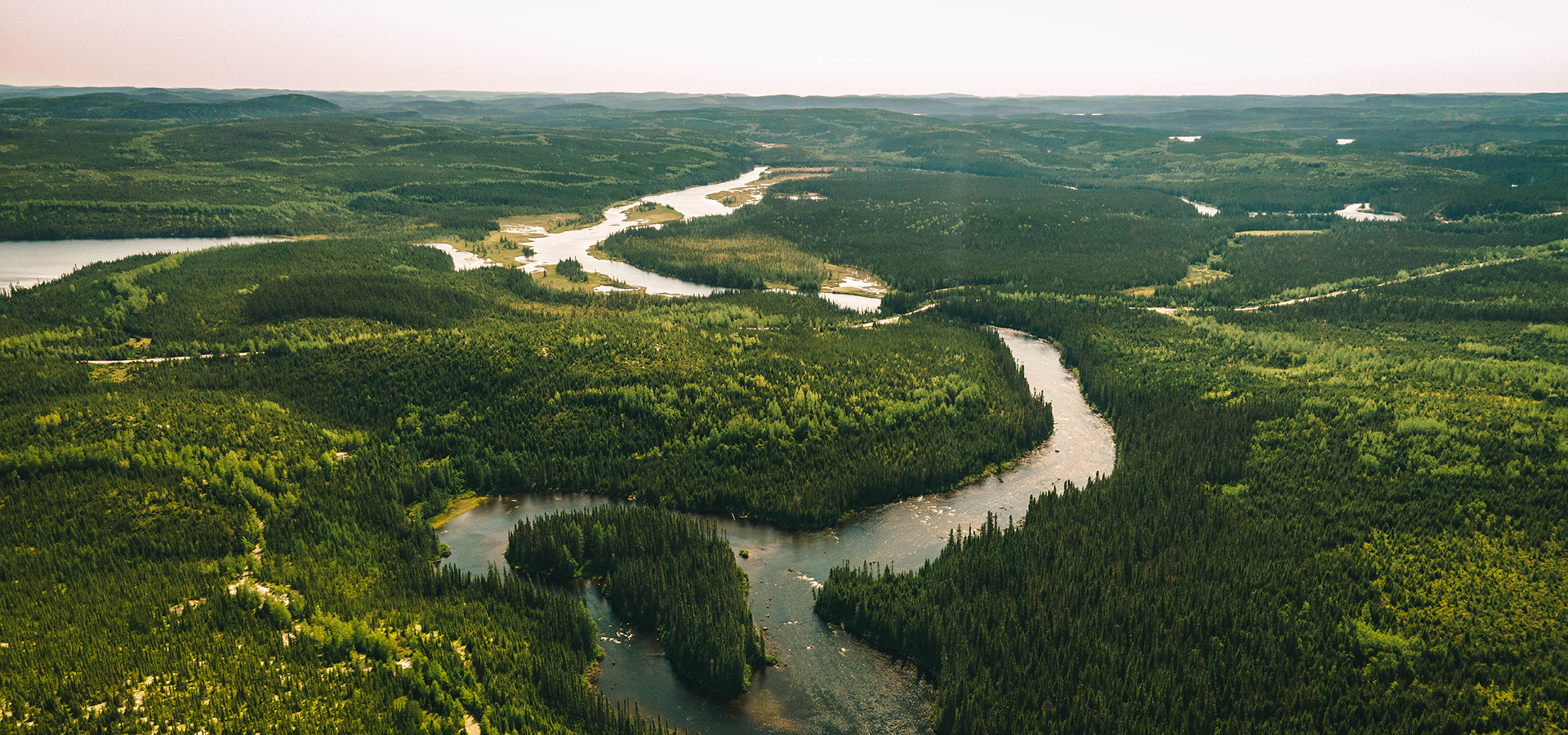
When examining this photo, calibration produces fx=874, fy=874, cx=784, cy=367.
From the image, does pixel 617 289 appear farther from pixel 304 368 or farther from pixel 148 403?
pixel 148 403

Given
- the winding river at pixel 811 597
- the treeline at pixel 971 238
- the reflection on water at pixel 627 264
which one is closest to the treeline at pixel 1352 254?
the treeline at pixel 971 238

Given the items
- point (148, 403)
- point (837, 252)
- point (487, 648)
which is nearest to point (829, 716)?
point (487, 648)

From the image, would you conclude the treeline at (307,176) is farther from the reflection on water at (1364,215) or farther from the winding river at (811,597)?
the reflection on water at (1364,215)

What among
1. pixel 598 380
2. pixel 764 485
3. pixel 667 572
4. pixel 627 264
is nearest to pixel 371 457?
pixel 598 380

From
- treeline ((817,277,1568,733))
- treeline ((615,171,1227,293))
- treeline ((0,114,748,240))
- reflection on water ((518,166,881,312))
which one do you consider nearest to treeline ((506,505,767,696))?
treeline ((817,277,1568,733))

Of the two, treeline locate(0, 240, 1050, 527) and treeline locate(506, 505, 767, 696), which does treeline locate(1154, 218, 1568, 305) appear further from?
treeline locate(506, 505, 767, 696)

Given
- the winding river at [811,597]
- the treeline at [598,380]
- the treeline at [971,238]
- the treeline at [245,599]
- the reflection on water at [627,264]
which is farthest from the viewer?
the treeline at [971,238]

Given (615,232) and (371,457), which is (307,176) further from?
(371,457)
